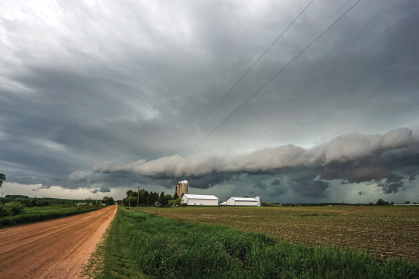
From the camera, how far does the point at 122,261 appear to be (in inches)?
496

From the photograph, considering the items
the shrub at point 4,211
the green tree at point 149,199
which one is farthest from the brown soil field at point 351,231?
the green tree at point 149,199

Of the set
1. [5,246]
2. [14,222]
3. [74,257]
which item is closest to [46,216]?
[14,222]

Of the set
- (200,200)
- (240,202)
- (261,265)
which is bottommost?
(240,202)

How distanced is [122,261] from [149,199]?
185 metres

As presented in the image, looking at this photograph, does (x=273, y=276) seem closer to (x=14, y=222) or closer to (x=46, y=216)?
(x=14, y=222)

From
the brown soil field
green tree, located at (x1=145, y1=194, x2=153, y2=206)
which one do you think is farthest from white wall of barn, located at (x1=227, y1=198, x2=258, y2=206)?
the brown soil field

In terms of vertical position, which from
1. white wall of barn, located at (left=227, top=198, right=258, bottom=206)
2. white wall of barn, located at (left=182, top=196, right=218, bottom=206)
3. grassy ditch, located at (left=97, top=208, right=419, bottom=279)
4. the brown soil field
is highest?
grassy ditch, located at (left=97, top=208, right=419, bottom=279)

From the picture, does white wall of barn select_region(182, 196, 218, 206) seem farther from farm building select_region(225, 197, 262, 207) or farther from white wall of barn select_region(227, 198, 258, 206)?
farm building select_region(225, 197, 262, 207)

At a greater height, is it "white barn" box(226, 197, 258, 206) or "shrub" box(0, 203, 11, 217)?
"shrub" box(0, 203, 11, 217)

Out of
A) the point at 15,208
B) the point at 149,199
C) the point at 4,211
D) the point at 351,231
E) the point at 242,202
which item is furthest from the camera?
the point at 149,199

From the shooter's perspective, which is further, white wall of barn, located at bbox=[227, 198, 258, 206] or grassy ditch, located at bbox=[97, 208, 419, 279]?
white wall of barn, located at bbox=[227, 198, 258, 206]

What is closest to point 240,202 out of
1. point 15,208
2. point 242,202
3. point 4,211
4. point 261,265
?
point 242,202

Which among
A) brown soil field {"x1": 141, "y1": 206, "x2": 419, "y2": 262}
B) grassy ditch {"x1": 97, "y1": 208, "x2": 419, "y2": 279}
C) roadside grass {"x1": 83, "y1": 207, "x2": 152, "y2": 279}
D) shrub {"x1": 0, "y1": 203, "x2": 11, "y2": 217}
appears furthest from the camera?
shrub {"x1": 0, "y1": 203, "x2": 11, "y2": 217}

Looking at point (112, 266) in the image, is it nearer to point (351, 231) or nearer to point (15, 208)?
point (351, 231)
